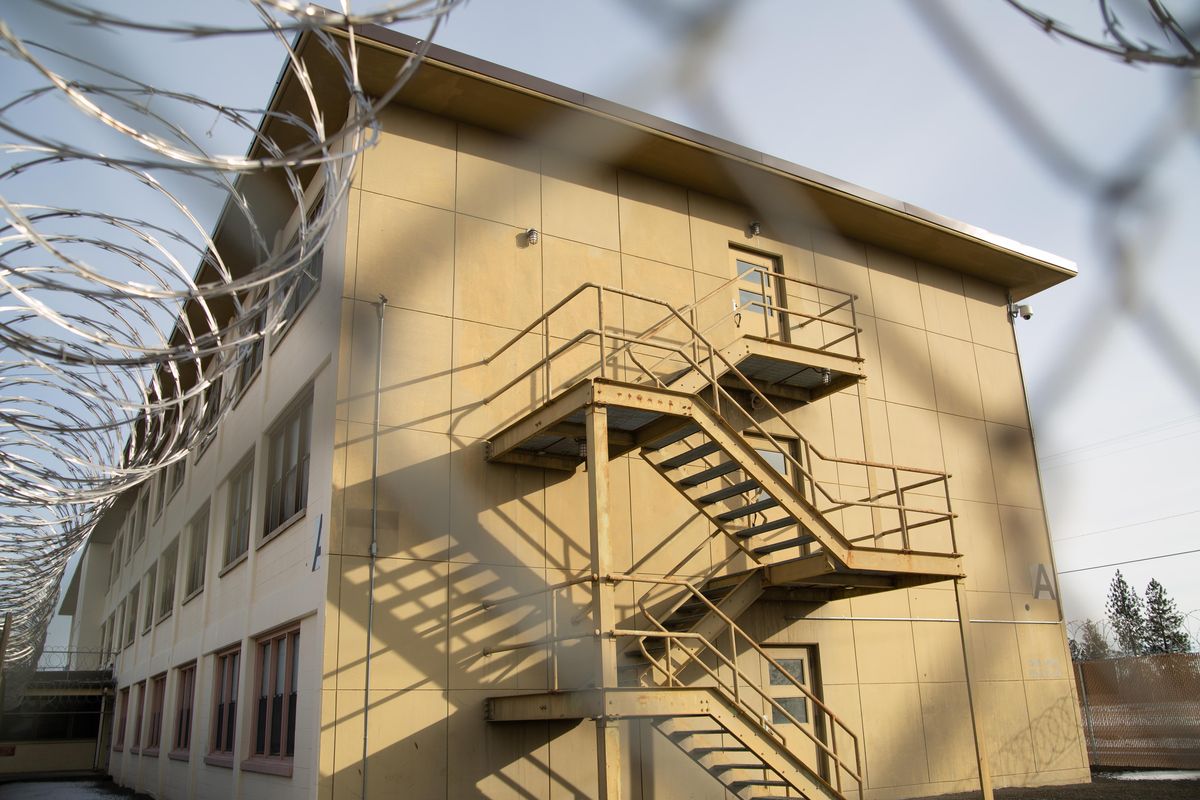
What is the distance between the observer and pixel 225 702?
1641 centimetres

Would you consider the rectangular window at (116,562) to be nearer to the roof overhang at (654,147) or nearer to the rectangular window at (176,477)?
Result: the rectangular window at (176,477)

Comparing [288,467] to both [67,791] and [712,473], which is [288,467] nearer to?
[712,473]

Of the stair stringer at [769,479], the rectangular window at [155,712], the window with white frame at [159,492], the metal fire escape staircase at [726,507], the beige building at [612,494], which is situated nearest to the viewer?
the metal fire escape staircase at [726,507]

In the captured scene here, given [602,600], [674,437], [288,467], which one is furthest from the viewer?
[288,467]

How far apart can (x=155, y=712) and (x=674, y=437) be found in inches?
699

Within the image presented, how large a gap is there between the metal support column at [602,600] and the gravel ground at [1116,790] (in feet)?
23.9

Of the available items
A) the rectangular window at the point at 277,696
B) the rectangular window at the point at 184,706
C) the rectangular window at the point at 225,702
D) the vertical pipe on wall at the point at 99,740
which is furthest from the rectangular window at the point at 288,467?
the vertical pipe on wall at the point at 99,740

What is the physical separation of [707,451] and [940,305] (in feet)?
28.2

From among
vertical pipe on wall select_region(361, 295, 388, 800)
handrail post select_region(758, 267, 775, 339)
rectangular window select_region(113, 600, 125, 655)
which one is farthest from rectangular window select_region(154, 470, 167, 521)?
handrail post select_region(758, 267, 775, 339)

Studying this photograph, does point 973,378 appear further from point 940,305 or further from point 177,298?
point 177,298

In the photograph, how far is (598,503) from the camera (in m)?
10.8

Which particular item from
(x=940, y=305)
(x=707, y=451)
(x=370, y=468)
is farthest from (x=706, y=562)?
(x=940, y=305)

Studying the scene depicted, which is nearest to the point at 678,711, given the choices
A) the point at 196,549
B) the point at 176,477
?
the point at 196,549

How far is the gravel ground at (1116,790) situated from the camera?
12.9 metres
